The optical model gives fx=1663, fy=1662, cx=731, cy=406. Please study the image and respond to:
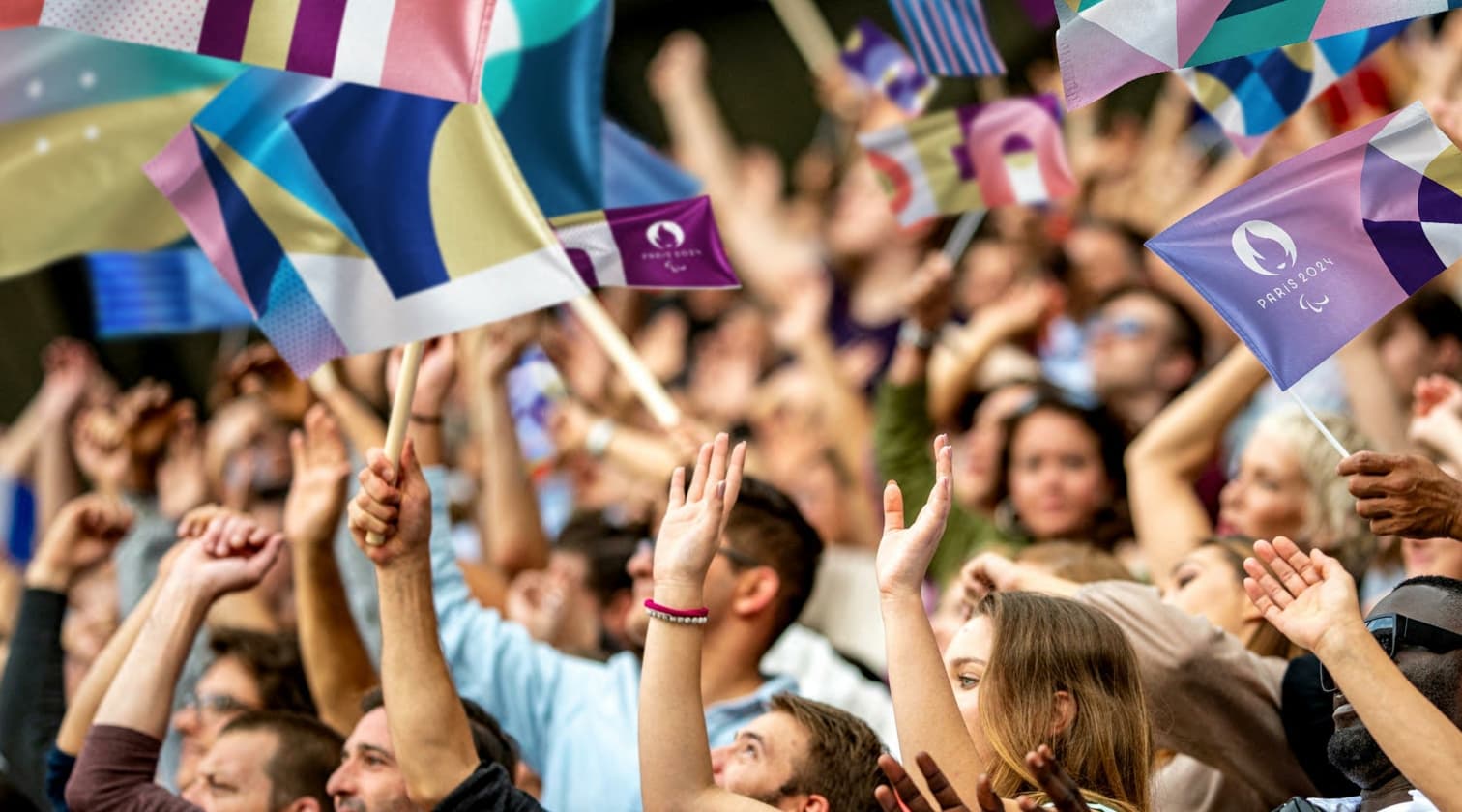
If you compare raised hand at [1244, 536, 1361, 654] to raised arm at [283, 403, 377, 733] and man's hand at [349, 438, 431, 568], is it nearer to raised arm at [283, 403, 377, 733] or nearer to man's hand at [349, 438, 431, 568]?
man's hand at [349, 438, 431, 568]

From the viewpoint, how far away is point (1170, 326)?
5.42m

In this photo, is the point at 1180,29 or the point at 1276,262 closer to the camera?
the point at 1180,29

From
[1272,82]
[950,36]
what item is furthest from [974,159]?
[1272,82]

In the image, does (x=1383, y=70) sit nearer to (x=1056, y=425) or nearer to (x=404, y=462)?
(x=1056, y=425)

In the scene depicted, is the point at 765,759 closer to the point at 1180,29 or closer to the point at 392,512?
the point at 392,512

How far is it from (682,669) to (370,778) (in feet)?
2.80

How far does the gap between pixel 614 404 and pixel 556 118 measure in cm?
251

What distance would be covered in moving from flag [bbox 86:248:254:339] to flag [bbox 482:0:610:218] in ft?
3.71

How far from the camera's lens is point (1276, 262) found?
2830mm

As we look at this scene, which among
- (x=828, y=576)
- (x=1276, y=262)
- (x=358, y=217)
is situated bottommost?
(x=828, y=576)

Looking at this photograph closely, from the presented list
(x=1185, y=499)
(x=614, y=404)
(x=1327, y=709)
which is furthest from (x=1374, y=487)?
(x=614, y=404)

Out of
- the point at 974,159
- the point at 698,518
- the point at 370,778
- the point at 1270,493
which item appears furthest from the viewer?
the point at 974,159

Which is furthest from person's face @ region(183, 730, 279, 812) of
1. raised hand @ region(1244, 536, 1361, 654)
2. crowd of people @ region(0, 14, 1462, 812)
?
raised hand @ region(1244, 536, 1361, 654)

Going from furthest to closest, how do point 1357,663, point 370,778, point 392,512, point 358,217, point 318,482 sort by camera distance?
1. point 318,482
2. point 358,217
3. point 370,778
4. point 392,512
5. point 1357,663
